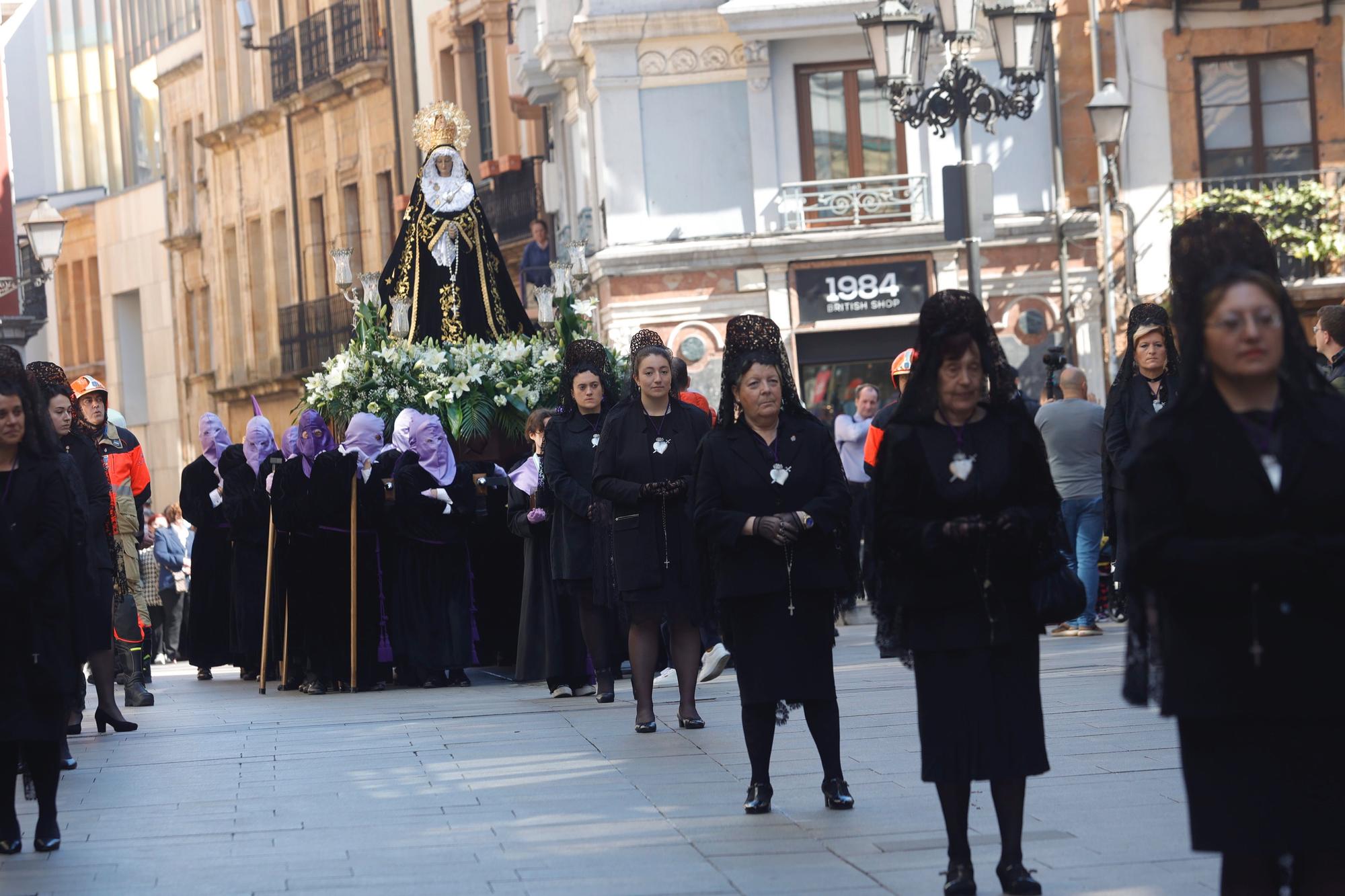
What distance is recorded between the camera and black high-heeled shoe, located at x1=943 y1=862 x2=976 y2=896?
22.9ft

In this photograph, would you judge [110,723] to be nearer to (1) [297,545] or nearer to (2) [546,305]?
(1) [297,545]

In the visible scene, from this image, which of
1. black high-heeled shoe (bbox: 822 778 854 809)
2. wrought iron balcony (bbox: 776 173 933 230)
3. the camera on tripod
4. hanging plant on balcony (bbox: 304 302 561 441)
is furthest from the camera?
wrought iron balcony (bbox: 776 173 933 230)

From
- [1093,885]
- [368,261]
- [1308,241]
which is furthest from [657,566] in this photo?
[368,261]

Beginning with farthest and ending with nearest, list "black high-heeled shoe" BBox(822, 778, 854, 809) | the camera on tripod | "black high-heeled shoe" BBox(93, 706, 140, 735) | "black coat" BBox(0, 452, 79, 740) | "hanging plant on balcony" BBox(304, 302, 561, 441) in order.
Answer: the camera on tripod
"hanging plant on balcony" BBox(304, 302, 561, 441)
"black high-heeled shoe" BBox(93, 706, 140, 735)
"black high-heeled shoe" BBox(822, 778, 854, 809)
"black coat" BBox(0, 452, 79, 740)

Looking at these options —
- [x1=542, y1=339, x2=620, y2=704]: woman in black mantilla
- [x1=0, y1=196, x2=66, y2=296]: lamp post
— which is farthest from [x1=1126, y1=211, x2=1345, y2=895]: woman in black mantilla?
[x1=0, y1=196, x2=66, y2=296]: lamp post

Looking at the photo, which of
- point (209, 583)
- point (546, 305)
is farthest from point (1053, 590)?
point (209, 583)

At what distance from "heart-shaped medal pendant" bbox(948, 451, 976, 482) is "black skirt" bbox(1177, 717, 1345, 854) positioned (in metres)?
1.73

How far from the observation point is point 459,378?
16281mm

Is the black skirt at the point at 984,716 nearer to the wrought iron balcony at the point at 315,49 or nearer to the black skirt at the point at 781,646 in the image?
the black skirt at the point at 781,646

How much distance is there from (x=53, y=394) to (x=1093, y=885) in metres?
6.87

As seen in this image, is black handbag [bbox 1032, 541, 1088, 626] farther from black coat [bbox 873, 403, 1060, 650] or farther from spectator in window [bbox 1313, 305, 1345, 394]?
spectator in window [bbox 1313, 305, 1345, 394]

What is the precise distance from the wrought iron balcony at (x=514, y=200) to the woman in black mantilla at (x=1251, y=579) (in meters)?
30.6

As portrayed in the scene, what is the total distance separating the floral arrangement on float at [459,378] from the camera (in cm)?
1631

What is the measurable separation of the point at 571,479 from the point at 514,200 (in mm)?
24572
